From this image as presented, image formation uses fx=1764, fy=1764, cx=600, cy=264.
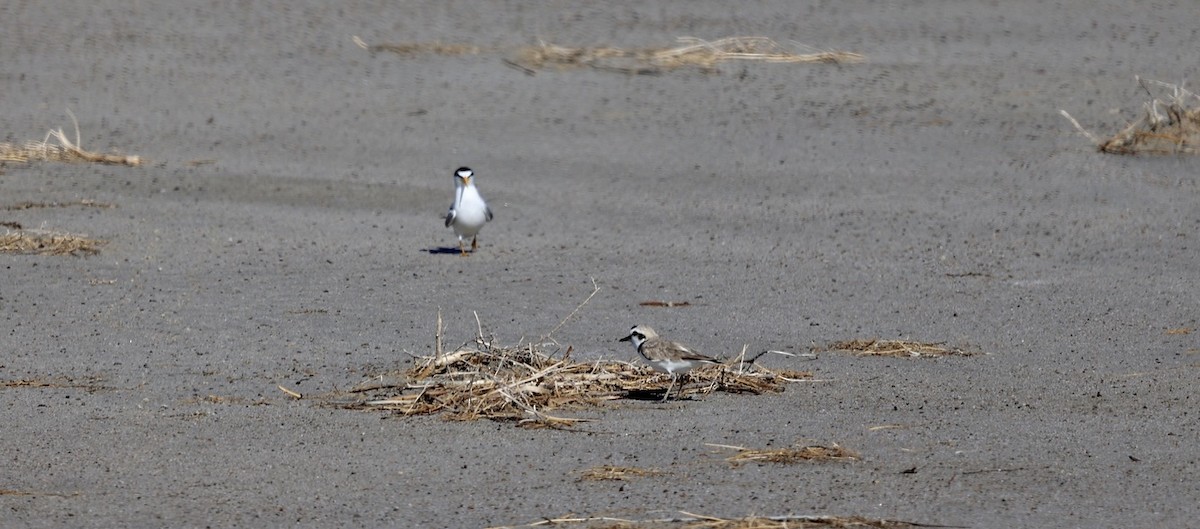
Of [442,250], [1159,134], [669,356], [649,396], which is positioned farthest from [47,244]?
[1159,134]

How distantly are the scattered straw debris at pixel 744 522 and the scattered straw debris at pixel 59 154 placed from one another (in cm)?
990

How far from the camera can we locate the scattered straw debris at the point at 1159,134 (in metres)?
15.3

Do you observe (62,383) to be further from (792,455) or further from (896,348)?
(896,348)

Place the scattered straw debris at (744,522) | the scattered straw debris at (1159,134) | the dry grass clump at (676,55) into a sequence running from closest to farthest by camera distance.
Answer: the scattered straw debris at (744,522)
the scattered straw debris at (1159,134)
the dry grass clump at (676,55)

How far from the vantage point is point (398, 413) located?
805 cm

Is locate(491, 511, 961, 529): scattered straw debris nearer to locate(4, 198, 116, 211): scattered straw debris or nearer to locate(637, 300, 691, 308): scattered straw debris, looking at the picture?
locate(637, 300, 691, 308): scattered straw debris

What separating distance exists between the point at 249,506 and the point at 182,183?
8462 mm

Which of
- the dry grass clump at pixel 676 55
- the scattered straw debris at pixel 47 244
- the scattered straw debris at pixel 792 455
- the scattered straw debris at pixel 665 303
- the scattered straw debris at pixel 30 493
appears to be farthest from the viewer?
the dry grass clump at pixel 676 55

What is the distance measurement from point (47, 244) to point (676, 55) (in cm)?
816

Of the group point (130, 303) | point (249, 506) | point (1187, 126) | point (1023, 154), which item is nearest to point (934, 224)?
point (1023, 154)

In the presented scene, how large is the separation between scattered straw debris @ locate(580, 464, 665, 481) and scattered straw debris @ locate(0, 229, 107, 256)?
20.5 feet

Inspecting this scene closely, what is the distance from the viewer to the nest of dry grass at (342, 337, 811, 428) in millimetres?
8008

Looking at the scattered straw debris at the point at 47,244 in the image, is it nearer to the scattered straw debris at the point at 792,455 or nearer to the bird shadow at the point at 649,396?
the bird shadow at the point at 649,396

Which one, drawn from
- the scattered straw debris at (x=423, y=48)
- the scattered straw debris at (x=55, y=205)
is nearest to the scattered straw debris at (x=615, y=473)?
the scattered straw debris at (x=55, y=205)
